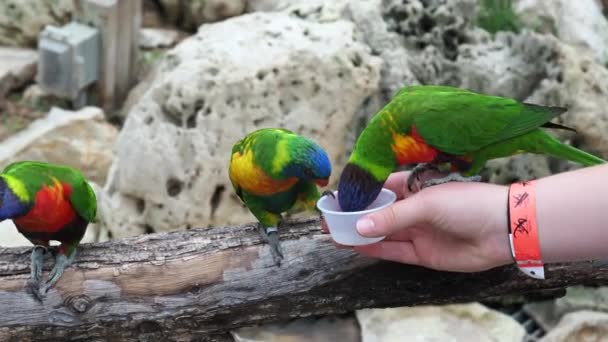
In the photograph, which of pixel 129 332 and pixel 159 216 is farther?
pixel 159 216

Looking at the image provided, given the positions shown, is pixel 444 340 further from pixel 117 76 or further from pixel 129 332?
pixel 117 76

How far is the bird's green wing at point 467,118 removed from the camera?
5.36 ft

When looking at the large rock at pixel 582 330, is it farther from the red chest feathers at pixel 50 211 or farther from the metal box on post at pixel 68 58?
the metal box on post at pixel 68 58

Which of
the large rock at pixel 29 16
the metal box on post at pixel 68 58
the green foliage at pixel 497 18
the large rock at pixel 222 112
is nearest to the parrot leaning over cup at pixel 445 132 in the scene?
the large rock at pixel 222 112

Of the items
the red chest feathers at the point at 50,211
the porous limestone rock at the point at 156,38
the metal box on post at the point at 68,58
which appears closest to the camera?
the red chest feathers at the point at 50,211

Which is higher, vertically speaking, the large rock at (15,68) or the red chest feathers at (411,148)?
the red chest feathers at (411,148)

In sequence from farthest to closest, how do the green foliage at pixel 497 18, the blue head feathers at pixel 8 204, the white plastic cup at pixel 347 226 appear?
the green foliage at pixel 497 18 < the blue head feathers at pixel 8 204 < the white plastic cup at pixel 347 226

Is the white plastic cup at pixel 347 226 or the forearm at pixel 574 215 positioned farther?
the white plastic cup at pixel 347 226

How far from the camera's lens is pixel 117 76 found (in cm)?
426

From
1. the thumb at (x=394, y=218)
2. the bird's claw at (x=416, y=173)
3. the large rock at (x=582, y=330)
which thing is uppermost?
the thumb at (x=394, y=218)

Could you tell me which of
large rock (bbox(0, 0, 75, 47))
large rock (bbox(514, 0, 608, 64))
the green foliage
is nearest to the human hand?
the green foliage

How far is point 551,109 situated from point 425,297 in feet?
1.81

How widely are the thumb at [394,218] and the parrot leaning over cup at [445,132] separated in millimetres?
141

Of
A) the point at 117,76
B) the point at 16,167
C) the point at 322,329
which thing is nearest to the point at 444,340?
the point at 322,329
